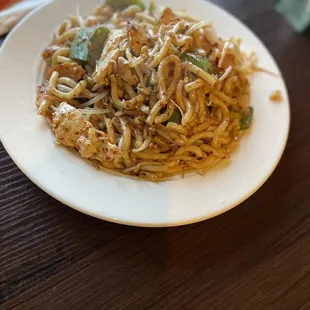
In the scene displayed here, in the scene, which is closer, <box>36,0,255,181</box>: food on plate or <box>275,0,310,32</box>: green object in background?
<box>36,0,255,181</box>: food on plate

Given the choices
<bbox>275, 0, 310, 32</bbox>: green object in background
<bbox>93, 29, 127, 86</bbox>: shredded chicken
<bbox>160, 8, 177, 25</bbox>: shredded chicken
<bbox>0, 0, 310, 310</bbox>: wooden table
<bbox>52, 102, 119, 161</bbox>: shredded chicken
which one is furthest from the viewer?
<bbox>275, 0, 310, 32</bbox>: green object in background

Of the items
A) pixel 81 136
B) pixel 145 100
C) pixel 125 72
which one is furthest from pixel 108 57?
pixel 81 136

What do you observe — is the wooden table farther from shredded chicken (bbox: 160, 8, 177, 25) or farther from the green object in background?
the green object in background

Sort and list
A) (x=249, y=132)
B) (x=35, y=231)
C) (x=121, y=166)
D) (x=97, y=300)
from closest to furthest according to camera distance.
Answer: (x=97, y=300) < (x=35, y=231) < (x=121, y=166) < (x=249, y=132)

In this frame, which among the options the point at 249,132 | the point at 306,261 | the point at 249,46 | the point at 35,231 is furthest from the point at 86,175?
the point at 249,46

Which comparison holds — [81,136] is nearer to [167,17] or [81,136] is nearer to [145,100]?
[145,100]

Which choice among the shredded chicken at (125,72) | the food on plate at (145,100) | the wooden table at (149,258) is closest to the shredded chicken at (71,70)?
the food on plate at (145,100)

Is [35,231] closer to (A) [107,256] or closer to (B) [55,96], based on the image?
(A) [107,256]

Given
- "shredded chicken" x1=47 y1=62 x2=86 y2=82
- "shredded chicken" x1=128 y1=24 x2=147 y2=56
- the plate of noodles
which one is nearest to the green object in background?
the plate of noodles
